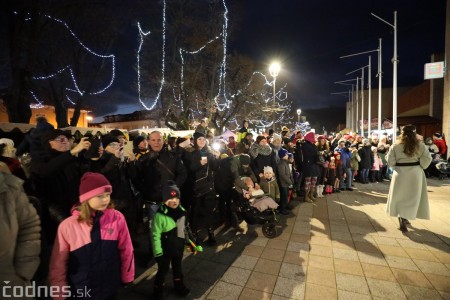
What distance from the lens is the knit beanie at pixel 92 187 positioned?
2.24 m

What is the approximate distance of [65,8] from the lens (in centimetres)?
1349

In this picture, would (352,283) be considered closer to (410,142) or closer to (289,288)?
(289,288)

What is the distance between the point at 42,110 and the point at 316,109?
328 ft

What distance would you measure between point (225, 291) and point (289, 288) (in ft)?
2.77

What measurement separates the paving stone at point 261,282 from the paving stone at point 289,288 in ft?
0.24

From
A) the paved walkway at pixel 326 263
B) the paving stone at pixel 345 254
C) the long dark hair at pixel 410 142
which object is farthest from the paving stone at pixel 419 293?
the long dark hair at pixel 410 142

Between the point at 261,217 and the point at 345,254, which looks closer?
the point at 345,254

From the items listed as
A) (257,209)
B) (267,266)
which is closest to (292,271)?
(267,266)

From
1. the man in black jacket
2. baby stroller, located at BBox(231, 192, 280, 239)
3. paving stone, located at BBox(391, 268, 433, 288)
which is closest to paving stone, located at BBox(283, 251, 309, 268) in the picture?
baby stroller, located at BBox(231, 192, 280, 239)

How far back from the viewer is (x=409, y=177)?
510cm

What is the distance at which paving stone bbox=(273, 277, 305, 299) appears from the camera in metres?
3.21

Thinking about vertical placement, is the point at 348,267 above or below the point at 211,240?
below

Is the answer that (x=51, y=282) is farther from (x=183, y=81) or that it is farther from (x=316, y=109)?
(x=316, y=109)

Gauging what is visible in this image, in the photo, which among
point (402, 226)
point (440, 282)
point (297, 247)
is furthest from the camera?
point (402, 226)
